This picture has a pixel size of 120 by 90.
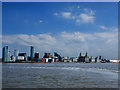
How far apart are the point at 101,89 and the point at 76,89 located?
6.51ft

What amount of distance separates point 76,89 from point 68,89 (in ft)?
2.02

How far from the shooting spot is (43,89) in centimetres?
1288

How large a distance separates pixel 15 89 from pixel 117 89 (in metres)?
7.97

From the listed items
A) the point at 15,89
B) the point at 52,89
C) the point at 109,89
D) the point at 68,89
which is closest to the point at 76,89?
the point at 68,89

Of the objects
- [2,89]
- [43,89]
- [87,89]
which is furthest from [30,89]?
[87,89]

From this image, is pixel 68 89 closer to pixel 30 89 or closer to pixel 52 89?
pixel 52 89

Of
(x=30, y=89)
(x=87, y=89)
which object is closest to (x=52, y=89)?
(x=30, y=89)

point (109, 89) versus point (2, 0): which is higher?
point (2, 0)

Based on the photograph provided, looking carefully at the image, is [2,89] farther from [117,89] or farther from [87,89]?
[117,89]

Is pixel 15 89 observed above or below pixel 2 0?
below

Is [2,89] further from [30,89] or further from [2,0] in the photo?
[2,0]

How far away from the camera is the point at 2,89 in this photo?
12805 millimetres

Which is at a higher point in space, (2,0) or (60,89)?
(2,0)

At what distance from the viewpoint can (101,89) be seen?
43.1ft
